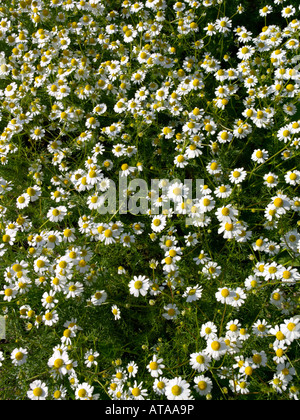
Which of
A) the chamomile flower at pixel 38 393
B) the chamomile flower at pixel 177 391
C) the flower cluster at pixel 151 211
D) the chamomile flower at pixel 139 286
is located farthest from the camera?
the chamomile flower at pixel 139 286

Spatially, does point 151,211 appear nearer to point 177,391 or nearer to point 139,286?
point 139,286

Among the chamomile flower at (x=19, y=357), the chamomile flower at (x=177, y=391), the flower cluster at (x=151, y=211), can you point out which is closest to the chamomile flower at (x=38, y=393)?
the flower cluster at (x=151, y=211)

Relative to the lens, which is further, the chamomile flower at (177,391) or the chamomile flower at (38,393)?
the chamomile flower at (38,393)

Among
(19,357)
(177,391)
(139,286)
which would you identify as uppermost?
(139,286)

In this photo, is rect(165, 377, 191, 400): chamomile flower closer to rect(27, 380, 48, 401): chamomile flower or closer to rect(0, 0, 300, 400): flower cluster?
rect(0, 0, 300, 400): flower cluster

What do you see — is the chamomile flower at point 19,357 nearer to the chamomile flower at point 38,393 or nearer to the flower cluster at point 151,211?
the flower cluster at point 151,211

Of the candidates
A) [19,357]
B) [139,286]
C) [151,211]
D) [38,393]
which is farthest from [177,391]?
[151,211]

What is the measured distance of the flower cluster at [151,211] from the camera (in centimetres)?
281

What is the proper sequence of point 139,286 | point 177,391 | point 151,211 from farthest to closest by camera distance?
point 151,211 < point 139,286 < point 177,391

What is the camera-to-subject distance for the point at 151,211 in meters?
3.50

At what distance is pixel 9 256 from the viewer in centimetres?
361

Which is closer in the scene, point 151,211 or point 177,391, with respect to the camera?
point 177,391

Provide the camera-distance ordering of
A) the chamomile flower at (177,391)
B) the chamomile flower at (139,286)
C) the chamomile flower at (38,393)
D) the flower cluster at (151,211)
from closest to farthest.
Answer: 1. the chamomile flower at (177,391)
2. the chamomile flower at (38,393)
3. the flower cluster at (151,211)
4. the chamomile flower at (139,286)

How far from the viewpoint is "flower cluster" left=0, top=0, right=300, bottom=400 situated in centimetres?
281
